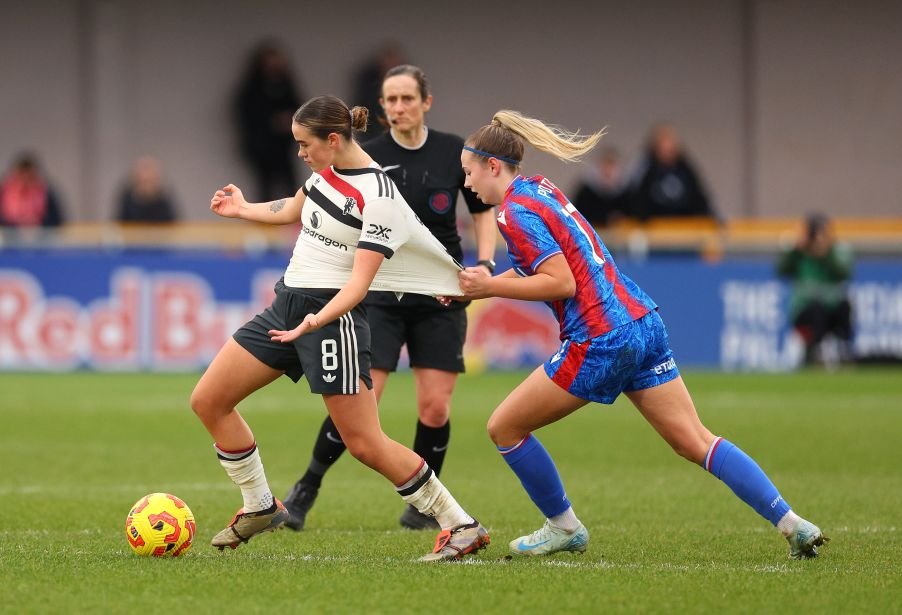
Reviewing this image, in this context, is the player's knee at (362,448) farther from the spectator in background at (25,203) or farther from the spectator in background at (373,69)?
the spectator in background at (25,203)

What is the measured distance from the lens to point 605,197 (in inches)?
836

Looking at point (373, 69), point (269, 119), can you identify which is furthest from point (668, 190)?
point (269, 119)

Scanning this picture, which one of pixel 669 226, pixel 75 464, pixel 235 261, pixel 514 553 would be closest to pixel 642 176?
pixel 669 226

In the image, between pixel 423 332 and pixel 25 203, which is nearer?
pixel 423 332

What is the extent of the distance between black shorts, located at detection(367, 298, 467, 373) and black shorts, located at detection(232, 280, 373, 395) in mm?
1386

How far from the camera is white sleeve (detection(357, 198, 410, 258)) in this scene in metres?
6.60

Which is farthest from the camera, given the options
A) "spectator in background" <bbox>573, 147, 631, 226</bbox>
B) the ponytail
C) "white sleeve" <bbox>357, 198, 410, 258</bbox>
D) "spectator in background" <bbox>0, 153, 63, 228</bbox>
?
"spectator in background" <bbox>573, 147, 631, 226</bbox>

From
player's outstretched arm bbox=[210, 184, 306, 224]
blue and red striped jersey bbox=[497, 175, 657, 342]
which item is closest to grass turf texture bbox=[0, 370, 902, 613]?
blue and red striped jersey bbox=[497, 175, 657, 342]

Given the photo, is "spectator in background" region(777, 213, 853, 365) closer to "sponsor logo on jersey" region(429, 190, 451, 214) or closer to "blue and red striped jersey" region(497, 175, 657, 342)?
"sponsor logo on jersey" region(429, 190, 451, 214)

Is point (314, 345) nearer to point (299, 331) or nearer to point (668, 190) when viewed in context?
point (299, 331)

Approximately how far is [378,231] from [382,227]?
29 millimetres

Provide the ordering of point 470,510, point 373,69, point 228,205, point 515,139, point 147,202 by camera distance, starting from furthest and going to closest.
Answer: point 373,69
point 147,202
point 470,510
point 228,205
point 515,139

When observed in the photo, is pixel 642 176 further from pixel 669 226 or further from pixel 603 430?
→ pixel 603 430

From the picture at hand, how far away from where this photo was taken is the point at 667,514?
8641mm
